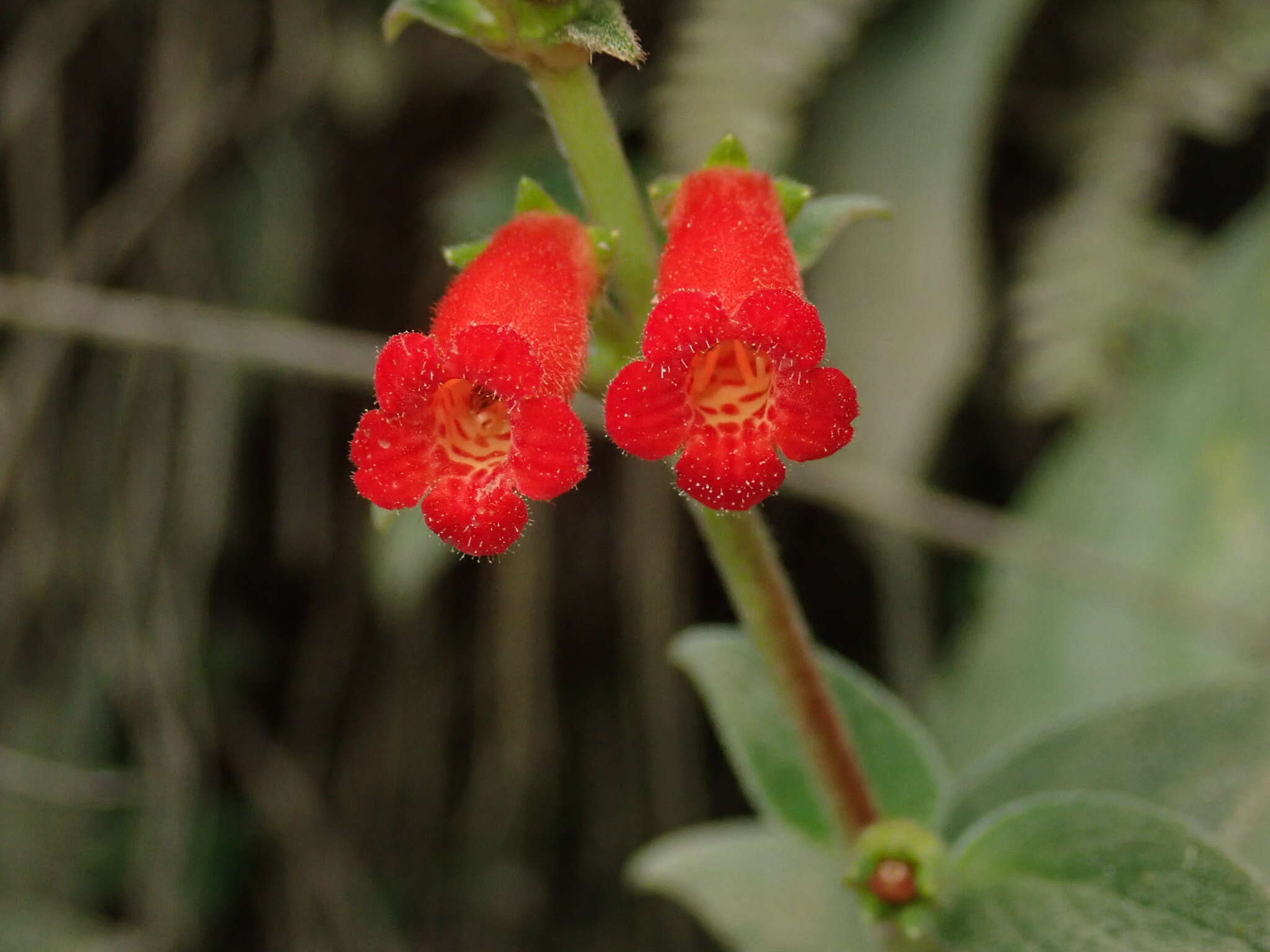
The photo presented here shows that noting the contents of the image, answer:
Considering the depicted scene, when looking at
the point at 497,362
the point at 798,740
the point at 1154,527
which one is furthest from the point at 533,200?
the point at 1154,527

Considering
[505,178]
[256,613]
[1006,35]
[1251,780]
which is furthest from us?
[256,613]

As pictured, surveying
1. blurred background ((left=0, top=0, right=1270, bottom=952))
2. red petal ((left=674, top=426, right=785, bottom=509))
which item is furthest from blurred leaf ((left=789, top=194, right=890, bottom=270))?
blurred background ((left=0, top=0, right=1270, bottom=952))

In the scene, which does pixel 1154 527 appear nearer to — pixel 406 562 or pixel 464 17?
pixel 406 562

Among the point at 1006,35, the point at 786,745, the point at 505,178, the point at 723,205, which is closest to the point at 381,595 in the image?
the point at 505,178

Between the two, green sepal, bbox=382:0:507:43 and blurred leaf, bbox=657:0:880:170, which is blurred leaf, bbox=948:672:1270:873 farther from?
blurred leaf, bbox=657:0:880:170

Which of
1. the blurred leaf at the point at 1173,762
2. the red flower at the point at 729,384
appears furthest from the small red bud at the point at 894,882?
the red flower at the point at 729,384

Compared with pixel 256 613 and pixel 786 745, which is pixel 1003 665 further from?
pixel 256 613
